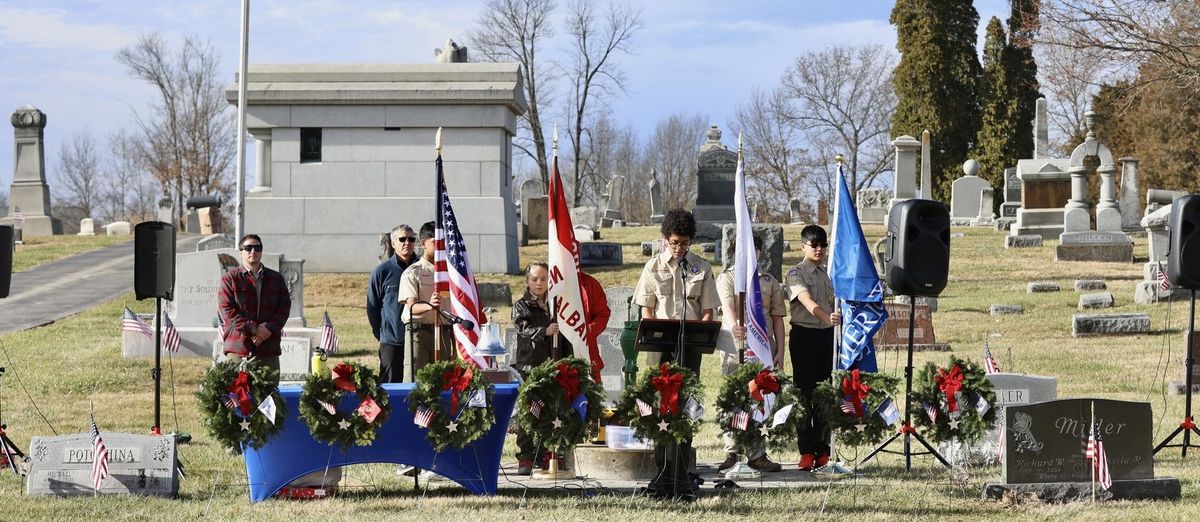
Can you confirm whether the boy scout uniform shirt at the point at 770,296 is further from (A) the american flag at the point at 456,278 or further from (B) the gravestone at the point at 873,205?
(B) the gravestone at the point at 873,205

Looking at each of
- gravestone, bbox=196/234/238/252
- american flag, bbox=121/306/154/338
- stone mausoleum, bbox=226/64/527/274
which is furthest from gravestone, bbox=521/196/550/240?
american flag, bbox=121/306/154/338

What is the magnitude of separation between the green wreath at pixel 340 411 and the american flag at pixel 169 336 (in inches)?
357

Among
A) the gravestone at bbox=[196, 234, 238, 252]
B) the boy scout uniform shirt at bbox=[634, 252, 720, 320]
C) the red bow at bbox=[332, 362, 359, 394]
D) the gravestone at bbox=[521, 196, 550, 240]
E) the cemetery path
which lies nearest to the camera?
the red bow at bbox=[332, 362, 359, 394]

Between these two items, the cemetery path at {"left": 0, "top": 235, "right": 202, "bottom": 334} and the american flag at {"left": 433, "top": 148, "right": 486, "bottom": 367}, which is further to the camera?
the cemetery path at {"left": 0, "top": 235, "right": 202, "bottom": 334}

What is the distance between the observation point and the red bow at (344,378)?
27.8ft

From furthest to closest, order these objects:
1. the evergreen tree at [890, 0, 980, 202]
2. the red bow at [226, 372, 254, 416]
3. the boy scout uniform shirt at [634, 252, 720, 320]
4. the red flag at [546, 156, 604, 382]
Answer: the evergreen tree at [890, 0, 980, 202] < the boy scout uniform shirt at [634, 252, 720, 320] < the red flag at [546, 156, 604, 382] < the red bow at [226, 372, 254, 416]

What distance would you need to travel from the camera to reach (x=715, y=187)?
119ft

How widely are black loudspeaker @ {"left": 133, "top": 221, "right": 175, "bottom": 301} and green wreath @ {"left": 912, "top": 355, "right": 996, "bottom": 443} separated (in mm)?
5360

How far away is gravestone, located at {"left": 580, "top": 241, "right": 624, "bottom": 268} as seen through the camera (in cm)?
2734

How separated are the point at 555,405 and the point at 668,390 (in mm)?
689

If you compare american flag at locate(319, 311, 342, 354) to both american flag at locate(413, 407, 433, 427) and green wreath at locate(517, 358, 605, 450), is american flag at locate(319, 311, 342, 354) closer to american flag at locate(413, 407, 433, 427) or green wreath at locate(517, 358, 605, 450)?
american flag at locate(413, 407, 433, 427)

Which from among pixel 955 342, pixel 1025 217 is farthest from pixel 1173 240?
pixel 1025 217

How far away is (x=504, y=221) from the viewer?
1015 inches

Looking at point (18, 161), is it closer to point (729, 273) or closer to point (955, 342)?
point (955, 342)
